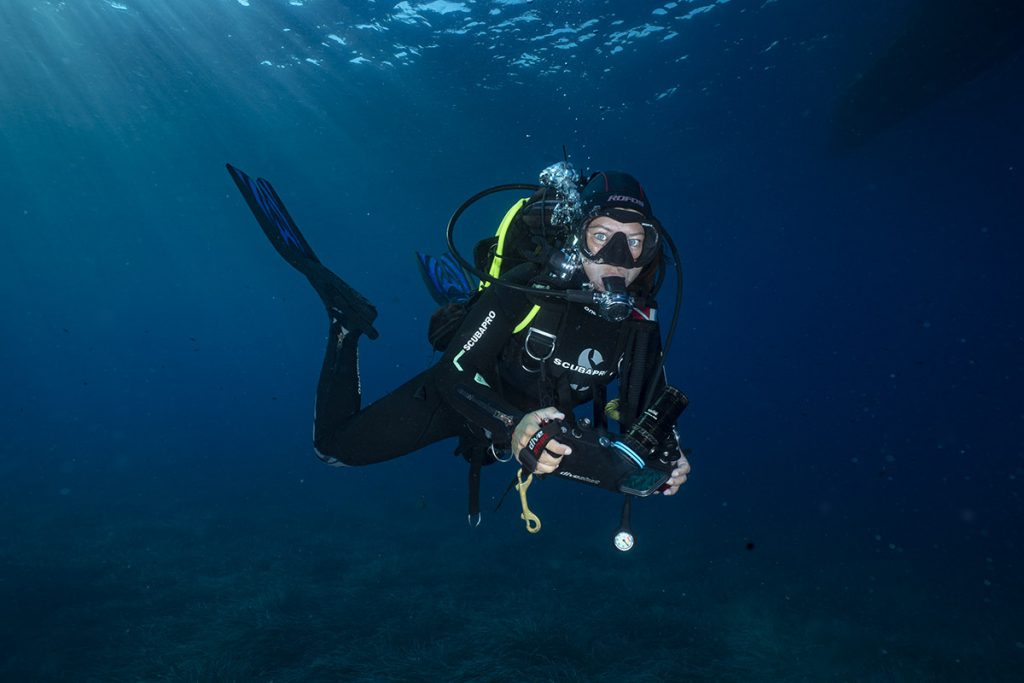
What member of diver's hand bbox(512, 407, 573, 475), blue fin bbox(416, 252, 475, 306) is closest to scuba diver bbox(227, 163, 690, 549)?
diver's hand bbox(512, 407, 573, 475)

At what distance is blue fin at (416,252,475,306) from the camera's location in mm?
5699

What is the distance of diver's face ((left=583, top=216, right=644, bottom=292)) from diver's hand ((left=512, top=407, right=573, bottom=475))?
1.09 metres

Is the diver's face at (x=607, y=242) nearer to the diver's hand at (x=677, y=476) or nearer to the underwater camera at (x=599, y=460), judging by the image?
the underwater camera at (x=599, y=460)

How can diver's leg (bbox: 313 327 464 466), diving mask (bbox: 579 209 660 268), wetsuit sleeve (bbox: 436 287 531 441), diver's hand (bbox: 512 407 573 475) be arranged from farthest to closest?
diver's leg (bbox: 313 327 464 466), diving mask (bbox: 579 209 660 268), wetsuit sleeve (bbox: 436 287 531 441), diver's hand (bbox: 512 407 573 475)

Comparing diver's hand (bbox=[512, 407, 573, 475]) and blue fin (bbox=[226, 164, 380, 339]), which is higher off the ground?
blue fin (bbox=[226, 164, 380, 339])

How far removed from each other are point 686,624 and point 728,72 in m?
16.8

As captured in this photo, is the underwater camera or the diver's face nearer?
the underwater camera

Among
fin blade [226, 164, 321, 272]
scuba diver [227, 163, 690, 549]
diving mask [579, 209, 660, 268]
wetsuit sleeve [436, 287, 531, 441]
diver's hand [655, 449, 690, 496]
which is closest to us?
scuba diver [227, 163, 690, 549]

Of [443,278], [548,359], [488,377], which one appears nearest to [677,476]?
[548,359]

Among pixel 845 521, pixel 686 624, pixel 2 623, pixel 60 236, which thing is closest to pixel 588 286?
pixel 686 624

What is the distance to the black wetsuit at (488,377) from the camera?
3.19 metres

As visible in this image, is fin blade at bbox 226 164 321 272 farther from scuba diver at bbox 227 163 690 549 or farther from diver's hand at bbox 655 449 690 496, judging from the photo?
diver's hand at bbox 655 449 690 496

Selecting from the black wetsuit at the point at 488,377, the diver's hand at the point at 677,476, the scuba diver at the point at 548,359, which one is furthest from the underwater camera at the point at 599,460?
the black wetsuit at the point at 488,377

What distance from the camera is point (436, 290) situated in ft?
18.7
